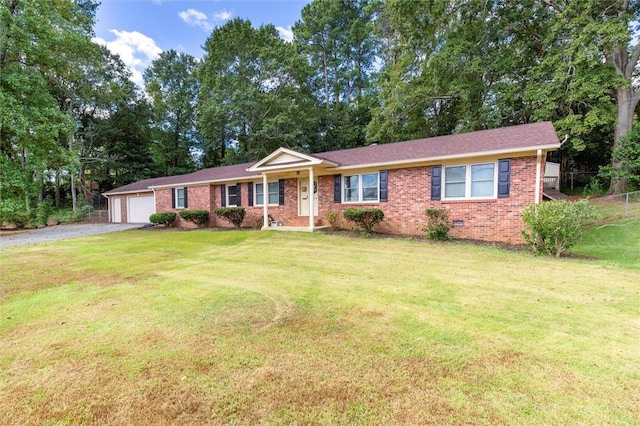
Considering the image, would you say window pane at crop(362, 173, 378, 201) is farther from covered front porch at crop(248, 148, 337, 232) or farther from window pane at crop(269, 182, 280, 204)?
window pane at crop(269, 182, 280, 204)

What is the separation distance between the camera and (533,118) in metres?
15.6

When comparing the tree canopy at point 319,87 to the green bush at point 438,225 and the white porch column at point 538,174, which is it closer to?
the white porch column at point 538,174

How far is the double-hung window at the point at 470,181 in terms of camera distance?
9.50 metres

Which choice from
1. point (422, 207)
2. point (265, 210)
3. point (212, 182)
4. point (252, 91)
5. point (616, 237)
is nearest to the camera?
point (616, 237)

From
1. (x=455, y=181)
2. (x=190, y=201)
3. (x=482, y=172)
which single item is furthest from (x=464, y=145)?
(x=190, y=201)

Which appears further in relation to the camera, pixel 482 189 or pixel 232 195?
pixel 232 195

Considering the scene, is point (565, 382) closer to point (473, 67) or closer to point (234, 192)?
point (234, 192)

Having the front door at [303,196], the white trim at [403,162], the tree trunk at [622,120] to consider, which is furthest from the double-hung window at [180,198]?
the tree trunk at [622,120]

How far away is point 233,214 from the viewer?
47.3 feet

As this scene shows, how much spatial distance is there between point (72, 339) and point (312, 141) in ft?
77.7

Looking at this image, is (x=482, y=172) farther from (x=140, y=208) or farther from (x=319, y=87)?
(x=319, y=87)

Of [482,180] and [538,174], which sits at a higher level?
[538,174]

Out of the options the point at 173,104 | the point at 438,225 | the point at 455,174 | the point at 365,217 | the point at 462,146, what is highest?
the point at 173,104

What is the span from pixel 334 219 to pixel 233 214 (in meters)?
5.36
